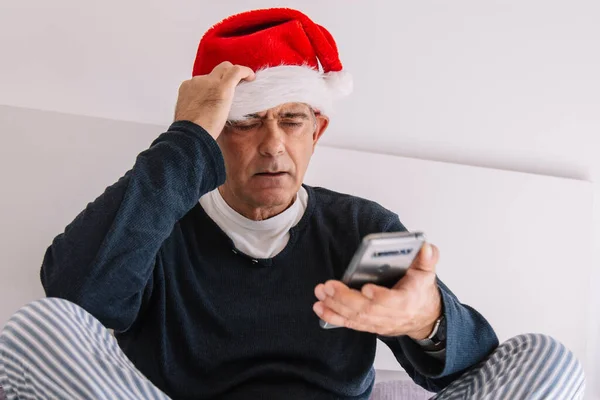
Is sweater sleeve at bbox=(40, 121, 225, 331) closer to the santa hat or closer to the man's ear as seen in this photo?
the santa hat

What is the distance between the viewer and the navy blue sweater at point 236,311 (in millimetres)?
1141

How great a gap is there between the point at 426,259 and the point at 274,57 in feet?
1.64

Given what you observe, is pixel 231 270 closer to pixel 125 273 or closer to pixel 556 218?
pixel 125 273

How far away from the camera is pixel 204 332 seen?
4.26 feet

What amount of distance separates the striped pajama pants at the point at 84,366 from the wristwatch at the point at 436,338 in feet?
0.29

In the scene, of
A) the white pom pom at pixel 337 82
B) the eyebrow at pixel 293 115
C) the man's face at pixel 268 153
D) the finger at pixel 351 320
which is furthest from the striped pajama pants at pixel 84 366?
the white pom pom at pixel 337 82

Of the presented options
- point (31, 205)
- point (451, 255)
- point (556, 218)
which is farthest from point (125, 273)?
point (556, 218)

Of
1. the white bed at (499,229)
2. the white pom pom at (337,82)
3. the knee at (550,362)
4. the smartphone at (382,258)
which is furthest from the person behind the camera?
the white bed at (499,229)

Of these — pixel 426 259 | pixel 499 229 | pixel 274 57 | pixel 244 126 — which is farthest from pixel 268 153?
pixel 499 229

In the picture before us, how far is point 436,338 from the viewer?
1153 mm

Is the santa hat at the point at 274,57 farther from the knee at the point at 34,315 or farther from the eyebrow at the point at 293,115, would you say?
the knee at the point at 34,315

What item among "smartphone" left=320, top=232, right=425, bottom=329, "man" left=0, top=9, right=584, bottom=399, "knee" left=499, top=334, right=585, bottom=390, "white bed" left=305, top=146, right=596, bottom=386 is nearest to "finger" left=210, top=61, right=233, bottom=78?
"man" left=0, top=9, right=584, bottom=399

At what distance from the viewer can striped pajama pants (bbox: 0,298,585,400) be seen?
0.96 m

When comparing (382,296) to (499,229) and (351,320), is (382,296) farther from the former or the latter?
(499,229)
